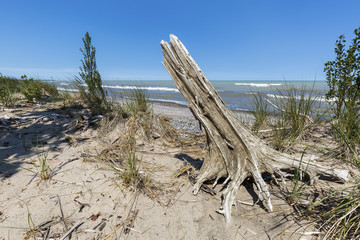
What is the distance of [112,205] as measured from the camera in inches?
93.7

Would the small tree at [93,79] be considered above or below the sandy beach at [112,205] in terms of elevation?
above

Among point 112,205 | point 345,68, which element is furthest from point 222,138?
point 345,68

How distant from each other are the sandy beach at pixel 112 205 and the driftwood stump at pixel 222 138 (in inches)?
13.1

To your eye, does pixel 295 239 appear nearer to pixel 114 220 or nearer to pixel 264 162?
pixel 264 162

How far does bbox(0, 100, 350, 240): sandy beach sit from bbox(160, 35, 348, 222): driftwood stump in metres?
0.33

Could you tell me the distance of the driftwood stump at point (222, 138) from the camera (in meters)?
2.60

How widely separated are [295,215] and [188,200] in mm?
1280

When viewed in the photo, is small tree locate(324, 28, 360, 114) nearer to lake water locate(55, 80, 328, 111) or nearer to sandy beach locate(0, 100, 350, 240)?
lake water locate(55, 80, 328, 111)

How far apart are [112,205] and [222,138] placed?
5.63 feet

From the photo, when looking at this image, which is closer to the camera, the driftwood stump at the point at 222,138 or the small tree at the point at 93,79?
the driftwood stump at the point at 222,138

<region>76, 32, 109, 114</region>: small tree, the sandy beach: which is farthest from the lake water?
the sandy beach

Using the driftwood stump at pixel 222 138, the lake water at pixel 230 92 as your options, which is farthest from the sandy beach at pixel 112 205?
the lake water at pixel 230 92

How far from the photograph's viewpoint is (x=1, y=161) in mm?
3070

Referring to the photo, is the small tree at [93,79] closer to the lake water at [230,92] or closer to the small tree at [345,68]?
the lake water at [230,92]
